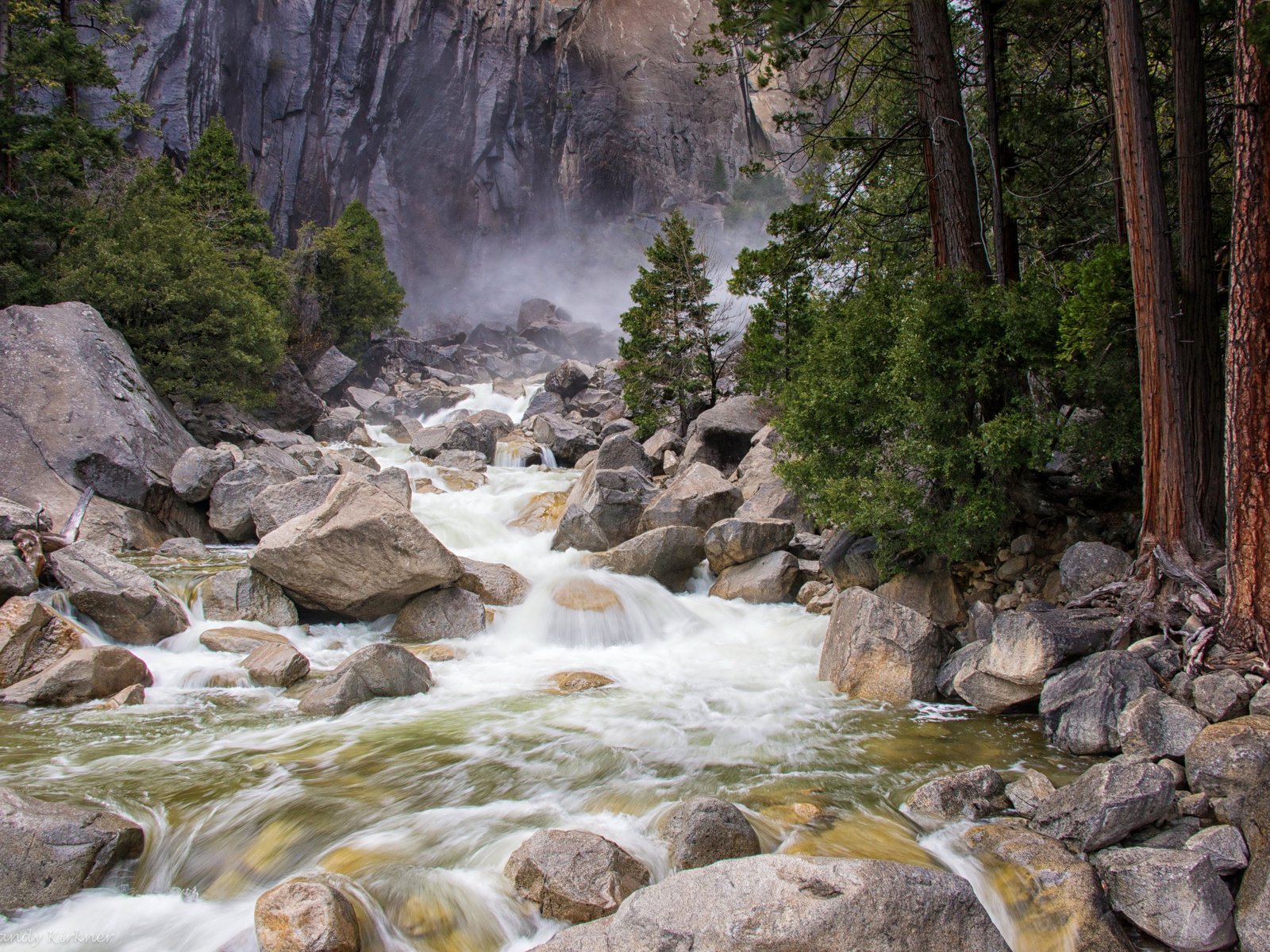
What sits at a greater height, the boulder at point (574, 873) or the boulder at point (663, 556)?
the boulder at point (663, 556)

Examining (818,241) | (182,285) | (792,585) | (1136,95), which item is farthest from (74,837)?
(182,285)

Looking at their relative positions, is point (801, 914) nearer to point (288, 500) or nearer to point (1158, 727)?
point (1158, 727)

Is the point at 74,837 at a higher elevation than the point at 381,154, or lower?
lower

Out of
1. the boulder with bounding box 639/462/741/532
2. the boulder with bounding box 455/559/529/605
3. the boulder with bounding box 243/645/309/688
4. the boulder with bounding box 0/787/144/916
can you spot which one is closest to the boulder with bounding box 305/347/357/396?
the boulder with bounding box 639/462/741/532

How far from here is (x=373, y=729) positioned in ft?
24.0

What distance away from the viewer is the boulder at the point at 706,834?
4.78 m

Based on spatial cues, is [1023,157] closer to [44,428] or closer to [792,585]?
[792,585]

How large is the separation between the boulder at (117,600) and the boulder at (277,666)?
146 cm

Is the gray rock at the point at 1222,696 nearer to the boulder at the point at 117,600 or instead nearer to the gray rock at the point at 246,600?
the gray rock at the point at 246,600

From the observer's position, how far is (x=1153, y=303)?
725cm

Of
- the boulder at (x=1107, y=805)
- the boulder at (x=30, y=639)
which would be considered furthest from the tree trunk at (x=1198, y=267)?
the boulder at (x=30, y=639)

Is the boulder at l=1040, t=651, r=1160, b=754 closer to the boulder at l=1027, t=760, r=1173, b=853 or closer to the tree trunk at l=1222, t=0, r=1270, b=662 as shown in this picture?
the tree trunk at l=1222, t=0, r=1270, b=662

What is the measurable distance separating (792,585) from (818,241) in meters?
5.63

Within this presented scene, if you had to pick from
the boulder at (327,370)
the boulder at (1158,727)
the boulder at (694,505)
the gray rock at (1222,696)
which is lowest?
the boulder at (1158,727)
